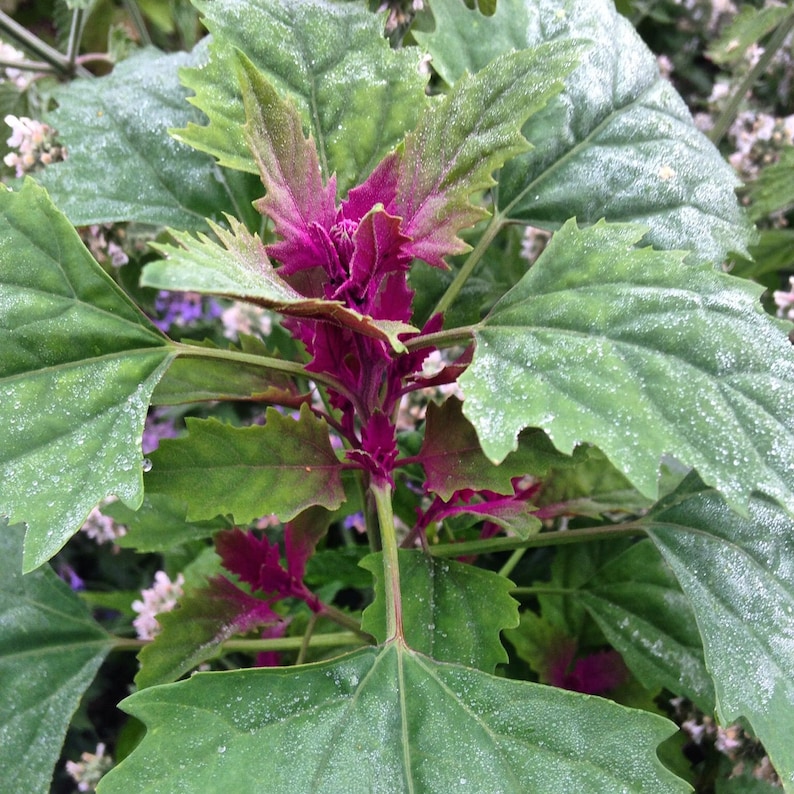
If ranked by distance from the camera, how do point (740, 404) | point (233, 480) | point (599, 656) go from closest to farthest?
1. point (740, 404)
2. point (233, 480)
3. point (599, 656)

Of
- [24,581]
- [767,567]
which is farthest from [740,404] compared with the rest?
[24,581]

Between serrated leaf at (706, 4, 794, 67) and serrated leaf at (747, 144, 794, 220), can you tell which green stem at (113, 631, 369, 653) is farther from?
serrated leaf at (706, 4, 794, 67)

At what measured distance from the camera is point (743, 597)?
56 centimetres

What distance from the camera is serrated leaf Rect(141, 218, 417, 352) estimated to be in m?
0.37

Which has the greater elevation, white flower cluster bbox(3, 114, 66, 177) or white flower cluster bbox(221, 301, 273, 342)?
white flower cluster bbox(3, 114, 66, 177)

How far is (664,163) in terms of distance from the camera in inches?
27.3

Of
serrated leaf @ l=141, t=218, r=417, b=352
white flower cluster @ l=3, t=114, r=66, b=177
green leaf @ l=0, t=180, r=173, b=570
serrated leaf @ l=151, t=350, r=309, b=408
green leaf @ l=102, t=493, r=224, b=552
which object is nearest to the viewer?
serrated leaf @ l=141, t=218, r=417, b=352

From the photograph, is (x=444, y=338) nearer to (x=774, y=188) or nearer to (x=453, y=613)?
(x=453, y=613)

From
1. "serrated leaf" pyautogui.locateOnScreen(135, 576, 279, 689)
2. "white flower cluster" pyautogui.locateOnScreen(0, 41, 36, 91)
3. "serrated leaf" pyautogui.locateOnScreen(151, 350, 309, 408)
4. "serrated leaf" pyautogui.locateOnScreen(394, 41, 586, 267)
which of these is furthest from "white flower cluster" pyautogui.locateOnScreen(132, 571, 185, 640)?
"white flower cluster" pyautogui.locateOnScreen(0, 41, 36, 91)

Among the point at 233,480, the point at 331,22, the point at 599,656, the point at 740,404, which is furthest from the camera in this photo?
the point at 599,656

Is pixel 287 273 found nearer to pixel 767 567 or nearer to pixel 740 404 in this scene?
pixel 740 404

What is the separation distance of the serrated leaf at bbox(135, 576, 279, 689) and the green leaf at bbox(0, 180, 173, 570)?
0.19 m

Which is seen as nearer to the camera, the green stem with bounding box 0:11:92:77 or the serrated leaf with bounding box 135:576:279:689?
the serrated leaf with bounding box 135:576:279:689

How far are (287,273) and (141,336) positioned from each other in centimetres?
12
